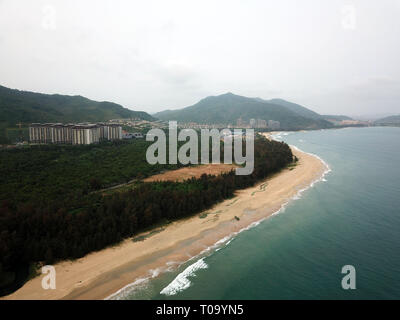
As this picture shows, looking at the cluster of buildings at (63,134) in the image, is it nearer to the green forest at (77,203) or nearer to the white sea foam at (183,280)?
the green forest at (77,203)

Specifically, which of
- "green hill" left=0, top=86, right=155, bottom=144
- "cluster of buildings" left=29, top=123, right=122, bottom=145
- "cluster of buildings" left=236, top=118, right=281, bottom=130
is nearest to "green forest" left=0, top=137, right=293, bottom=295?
"cluster of buildings" left=29, top=123, right=122, bottom=145

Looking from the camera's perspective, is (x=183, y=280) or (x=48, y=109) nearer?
(x=183, y=280)

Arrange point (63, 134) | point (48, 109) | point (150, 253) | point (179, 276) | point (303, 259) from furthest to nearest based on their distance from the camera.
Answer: point (48, 109), point (63, 134), point (150, 253), point (303, 259), point (179, 276)

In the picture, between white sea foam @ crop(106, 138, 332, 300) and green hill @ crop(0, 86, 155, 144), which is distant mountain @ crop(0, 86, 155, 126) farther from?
white sea foam @ crop(106, 138, 332, 300)

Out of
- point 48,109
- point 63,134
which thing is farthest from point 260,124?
point 63,134

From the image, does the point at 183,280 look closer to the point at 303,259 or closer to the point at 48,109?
the point at 303,259
